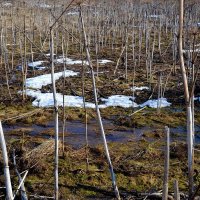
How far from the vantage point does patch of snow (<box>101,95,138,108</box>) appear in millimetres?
14625

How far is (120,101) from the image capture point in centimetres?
1504

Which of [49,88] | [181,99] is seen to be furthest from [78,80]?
[181,99]

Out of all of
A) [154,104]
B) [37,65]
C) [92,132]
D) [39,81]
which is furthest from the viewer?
[37,65]

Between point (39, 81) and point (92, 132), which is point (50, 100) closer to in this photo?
point (39, 81)

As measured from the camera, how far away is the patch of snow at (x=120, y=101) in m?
14.6

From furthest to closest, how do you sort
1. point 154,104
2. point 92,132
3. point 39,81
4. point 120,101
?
point 39,81, point 120,101, point 154,104, point 92,132

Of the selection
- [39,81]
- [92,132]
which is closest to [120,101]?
[92,132]

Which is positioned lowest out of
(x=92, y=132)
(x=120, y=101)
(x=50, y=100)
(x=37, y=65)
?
(x=92, y=132)

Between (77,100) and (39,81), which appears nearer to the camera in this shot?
(77,100)

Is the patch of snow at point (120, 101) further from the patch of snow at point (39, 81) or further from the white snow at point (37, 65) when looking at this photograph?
the white snow at point (37, 65)

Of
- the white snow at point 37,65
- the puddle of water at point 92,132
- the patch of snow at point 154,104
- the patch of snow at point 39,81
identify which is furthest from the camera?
the white snow at point 37,65

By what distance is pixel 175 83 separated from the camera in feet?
57.9

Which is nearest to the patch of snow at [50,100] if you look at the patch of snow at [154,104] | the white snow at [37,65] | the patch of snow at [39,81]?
the patch of snow at [39,81]

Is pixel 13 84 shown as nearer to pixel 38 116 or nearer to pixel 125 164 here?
pixel 38 116
